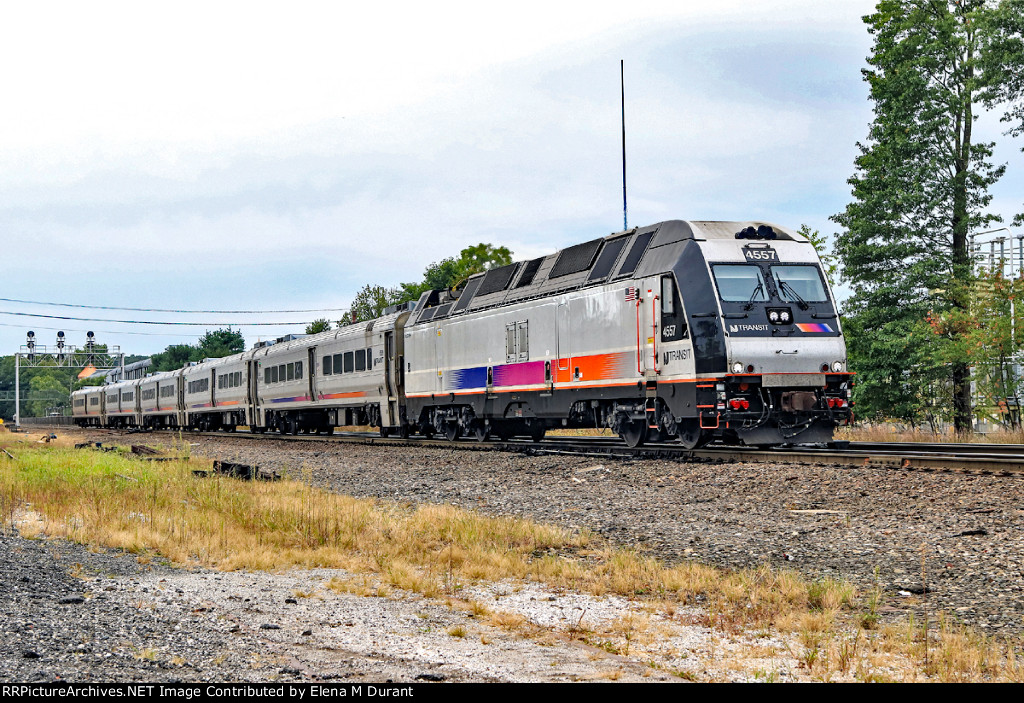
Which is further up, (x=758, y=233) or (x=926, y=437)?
(x=758, y=233)

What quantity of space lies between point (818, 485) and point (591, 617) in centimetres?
636

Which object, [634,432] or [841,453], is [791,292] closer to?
[841,453]

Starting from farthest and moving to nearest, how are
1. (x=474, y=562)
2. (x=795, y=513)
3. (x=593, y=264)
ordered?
(x=593, y=264), (x=795, y=513), (x=474, y=562)

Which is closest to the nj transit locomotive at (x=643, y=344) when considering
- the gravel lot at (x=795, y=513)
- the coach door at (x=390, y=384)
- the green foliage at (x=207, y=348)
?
the coach door at (x=390, y=384)

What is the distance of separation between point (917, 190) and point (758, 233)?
1521 cm

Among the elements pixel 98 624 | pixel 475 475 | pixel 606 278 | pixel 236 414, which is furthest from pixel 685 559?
pixel 236 414

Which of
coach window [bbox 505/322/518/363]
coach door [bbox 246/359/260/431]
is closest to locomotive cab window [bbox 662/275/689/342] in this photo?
coach window [bbox 505/322/518/363]

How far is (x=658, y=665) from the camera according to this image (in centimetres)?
555

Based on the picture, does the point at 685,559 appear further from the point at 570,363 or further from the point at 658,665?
the point at 570,363

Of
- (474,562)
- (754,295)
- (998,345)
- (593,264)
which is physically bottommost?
(474,562)

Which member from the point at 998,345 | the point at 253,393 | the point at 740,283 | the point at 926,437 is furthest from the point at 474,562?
the point at 253,393

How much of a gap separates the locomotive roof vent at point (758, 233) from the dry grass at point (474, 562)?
7.78 metres

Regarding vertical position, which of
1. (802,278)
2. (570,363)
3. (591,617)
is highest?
(802,278)

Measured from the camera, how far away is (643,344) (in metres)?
16.9
